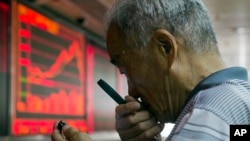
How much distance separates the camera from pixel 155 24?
0.73 meters

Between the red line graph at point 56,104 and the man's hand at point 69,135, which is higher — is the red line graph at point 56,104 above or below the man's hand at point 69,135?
above

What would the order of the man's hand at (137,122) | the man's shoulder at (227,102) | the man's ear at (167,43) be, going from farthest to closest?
the man's hand at (137,122), the man's ear at (167,43), the man's shoulder at (227,102)

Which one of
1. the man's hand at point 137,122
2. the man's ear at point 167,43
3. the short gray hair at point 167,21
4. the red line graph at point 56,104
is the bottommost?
the man's hand at point 137,122

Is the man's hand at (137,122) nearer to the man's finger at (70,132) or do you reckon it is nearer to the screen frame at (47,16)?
the man's finger at (70,132)

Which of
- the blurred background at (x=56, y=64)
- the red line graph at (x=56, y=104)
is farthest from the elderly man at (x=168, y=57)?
the red line graph at (x=56, y=104)

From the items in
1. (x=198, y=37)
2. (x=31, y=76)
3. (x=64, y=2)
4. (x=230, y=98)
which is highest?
(x=64, y=2)

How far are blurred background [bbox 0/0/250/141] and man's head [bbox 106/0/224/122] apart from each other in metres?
1.77

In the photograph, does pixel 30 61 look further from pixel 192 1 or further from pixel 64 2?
pixel 192 1

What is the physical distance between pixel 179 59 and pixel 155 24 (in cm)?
7

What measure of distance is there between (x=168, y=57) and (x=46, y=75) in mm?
2217

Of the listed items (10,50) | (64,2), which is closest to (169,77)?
(10,50)

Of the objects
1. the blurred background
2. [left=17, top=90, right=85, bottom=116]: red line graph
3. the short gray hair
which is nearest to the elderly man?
the short gray hair

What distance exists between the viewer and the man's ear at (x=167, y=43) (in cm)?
72

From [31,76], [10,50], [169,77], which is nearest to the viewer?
[169,77]
